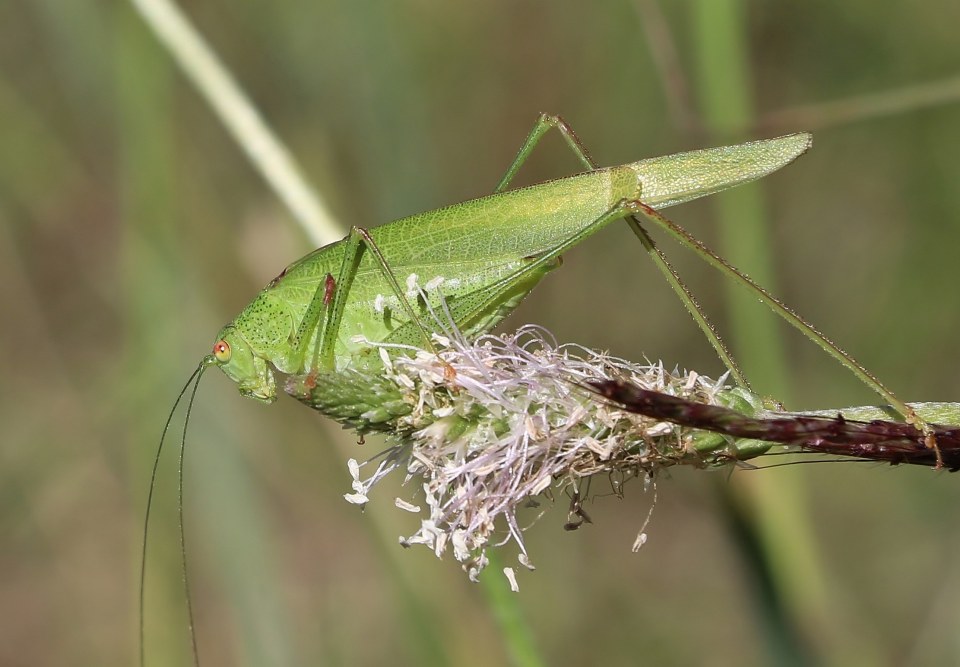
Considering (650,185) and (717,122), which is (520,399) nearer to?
(650,185)

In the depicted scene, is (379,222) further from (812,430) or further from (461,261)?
(812,430)

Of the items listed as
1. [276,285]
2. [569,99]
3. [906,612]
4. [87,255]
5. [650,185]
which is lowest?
[906,612]

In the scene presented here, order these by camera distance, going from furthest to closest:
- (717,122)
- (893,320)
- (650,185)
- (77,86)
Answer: (893,320) < (77,86) < (717,122) < (650,185)

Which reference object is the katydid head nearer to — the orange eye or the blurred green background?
the orange eye

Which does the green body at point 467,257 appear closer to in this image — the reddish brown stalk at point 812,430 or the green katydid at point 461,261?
the green katydid at point 461,261

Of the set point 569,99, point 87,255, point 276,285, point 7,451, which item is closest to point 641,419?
point 276,285

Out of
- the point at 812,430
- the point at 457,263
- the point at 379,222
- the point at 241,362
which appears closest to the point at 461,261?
the point at 457,263

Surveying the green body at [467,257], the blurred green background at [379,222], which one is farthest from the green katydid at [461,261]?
the blurred green background at [379,222]
